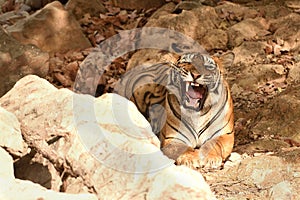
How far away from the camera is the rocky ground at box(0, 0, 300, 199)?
4.97 m

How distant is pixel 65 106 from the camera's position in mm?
2824

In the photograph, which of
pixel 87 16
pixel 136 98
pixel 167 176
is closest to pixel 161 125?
pixel 136 98

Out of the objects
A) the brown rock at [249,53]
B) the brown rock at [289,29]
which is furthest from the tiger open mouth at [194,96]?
the brown rock at [289,29]

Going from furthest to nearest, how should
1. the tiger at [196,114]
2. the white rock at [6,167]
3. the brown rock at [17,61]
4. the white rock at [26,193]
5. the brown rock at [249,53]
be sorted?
the brown rock at [249,53], the brown rock at [17,61], the tiger at [196,114], the white rock at [6,167], the white rock at [26,193]

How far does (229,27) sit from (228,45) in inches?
13.5

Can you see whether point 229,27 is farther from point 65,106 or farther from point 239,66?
point 65,106

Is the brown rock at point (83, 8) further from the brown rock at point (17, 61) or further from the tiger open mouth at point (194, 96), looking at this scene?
the tiger open mouth at point (194, 96)

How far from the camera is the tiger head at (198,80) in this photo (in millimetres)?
4137

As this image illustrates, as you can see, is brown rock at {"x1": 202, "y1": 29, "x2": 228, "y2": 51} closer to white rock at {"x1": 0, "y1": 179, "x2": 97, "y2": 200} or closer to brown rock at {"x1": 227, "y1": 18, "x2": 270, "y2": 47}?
brown rock at {"x1": 227, "y1": 18, "x2": 270, "y2": 47}

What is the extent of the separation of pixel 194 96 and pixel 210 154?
1.55 feet

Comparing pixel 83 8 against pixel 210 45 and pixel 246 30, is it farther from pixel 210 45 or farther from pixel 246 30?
pixel 246 30

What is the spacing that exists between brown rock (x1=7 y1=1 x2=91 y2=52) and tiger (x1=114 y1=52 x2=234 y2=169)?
273cm

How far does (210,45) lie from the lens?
6664 millimetres

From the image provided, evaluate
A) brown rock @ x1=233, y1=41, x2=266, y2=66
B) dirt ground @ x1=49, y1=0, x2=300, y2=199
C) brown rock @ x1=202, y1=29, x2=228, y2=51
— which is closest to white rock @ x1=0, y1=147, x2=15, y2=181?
dirt ground @ x1=49, y1=0, x2=300, y2=199
